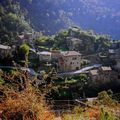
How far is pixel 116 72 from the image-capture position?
24.8 m

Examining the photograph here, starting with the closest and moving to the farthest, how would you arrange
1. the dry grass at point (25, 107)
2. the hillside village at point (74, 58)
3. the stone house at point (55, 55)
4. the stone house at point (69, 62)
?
the dry grass at point (25, 107)
the hillside village at point (74, 58)
the stone house at point (69, 62)
the stone house at point (55, 55)

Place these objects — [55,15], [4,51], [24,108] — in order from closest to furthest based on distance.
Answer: [24,108], [4,51], [55,15]

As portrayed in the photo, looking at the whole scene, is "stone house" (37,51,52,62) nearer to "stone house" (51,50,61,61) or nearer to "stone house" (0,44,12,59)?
"stone house" (51,50,61,61)

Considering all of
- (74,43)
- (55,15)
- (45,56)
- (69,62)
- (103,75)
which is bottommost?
(103,75)

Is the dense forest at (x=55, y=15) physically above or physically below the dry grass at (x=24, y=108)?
above

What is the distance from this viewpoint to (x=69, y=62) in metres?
26.0

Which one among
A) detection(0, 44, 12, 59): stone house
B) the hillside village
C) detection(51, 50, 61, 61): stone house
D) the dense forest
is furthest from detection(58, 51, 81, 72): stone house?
the dense forest

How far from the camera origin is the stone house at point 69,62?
25656 mm

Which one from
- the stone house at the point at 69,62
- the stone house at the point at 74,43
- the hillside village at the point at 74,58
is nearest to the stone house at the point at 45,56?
→ the hillside village at the point at 74,58

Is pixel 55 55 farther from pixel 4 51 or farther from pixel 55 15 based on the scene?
pixel 55 15

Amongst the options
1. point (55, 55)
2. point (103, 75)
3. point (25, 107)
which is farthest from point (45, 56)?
point (25, 107)

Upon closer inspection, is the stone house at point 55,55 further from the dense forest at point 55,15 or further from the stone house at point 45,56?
the dense forest at point 55,15

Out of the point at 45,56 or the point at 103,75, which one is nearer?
the point at 103,75

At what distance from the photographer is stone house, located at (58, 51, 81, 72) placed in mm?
25656
